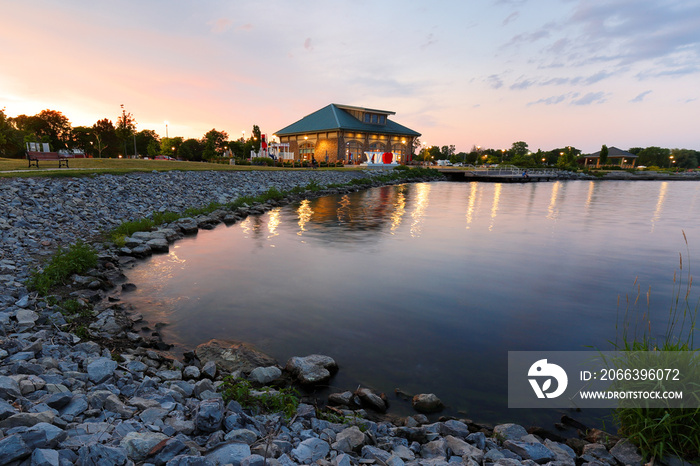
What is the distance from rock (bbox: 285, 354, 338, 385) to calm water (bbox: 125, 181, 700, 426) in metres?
0.22

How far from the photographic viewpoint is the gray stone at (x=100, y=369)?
487 centimetres

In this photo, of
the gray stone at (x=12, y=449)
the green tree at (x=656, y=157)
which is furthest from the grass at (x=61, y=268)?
the green tree at (x=656, y=157)

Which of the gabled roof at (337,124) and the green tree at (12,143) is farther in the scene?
the green tree at (12,143)

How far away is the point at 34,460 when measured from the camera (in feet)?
9.70

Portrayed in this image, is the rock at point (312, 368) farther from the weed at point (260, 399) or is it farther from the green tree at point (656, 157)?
the green tree at point (656, 157)

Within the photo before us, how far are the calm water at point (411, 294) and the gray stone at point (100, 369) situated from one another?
2071 mm

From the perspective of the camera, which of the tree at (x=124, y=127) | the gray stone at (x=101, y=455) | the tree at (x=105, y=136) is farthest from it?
the tree at (x=105, y=136)

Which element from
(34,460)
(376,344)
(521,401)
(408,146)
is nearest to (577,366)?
(521,401)

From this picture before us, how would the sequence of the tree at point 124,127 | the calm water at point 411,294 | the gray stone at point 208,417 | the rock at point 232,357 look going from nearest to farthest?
the gray stone at point 208,417
the rock at point 232,357
the calm water at point 411,294
the tree at point 124,127

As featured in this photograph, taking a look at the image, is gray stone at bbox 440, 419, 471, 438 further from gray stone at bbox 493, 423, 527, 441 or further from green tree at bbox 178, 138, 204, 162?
green tree at bbox 178, 138, 204, 162

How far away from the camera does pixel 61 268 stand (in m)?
8.99

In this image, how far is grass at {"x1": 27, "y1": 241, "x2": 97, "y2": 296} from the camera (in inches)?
312

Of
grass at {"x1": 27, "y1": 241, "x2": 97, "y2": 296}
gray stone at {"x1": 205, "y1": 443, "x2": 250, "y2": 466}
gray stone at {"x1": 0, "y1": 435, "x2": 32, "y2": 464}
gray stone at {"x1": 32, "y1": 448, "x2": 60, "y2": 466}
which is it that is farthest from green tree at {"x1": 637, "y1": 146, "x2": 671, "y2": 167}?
gray stone at {"x1": 0, "y1": 435, "x2": 32, "y2": 464}

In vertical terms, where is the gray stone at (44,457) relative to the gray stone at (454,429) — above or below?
above
